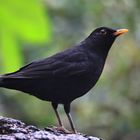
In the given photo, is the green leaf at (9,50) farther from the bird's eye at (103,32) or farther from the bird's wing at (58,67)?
the bird's eye at (103,32)

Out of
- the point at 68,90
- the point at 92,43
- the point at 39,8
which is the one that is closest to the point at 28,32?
the point at 39,8

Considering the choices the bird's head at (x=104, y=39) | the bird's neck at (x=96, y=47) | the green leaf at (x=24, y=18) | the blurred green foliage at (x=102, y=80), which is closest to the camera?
the green leaf at (x=24, y=18)

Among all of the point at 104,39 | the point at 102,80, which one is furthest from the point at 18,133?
the point at 102,80

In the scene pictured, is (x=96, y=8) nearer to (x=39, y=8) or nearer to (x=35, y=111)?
(x=35, y=111)

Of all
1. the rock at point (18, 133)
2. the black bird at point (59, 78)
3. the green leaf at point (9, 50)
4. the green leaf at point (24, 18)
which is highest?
the green leaf at point (24, 18)

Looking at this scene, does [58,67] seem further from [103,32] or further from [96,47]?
[103,32]

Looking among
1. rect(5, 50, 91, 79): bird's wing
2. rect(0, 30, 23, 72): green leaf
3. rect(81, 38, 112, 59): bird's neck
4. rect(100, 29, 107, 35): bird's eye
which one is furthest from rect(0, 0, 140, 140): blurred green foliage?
rect(0, 30, 23, 72): green leaf

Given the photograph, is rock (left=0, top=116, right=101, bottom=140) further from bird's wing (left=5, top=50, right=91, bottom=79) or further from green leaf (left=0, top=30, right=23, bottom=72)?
bird's wing (left=5, top=50, right=91, bottom=79)

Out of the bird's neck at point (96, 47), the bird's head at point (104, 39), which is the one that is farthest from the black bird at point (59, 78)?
the bird's head at point (104, 39)
